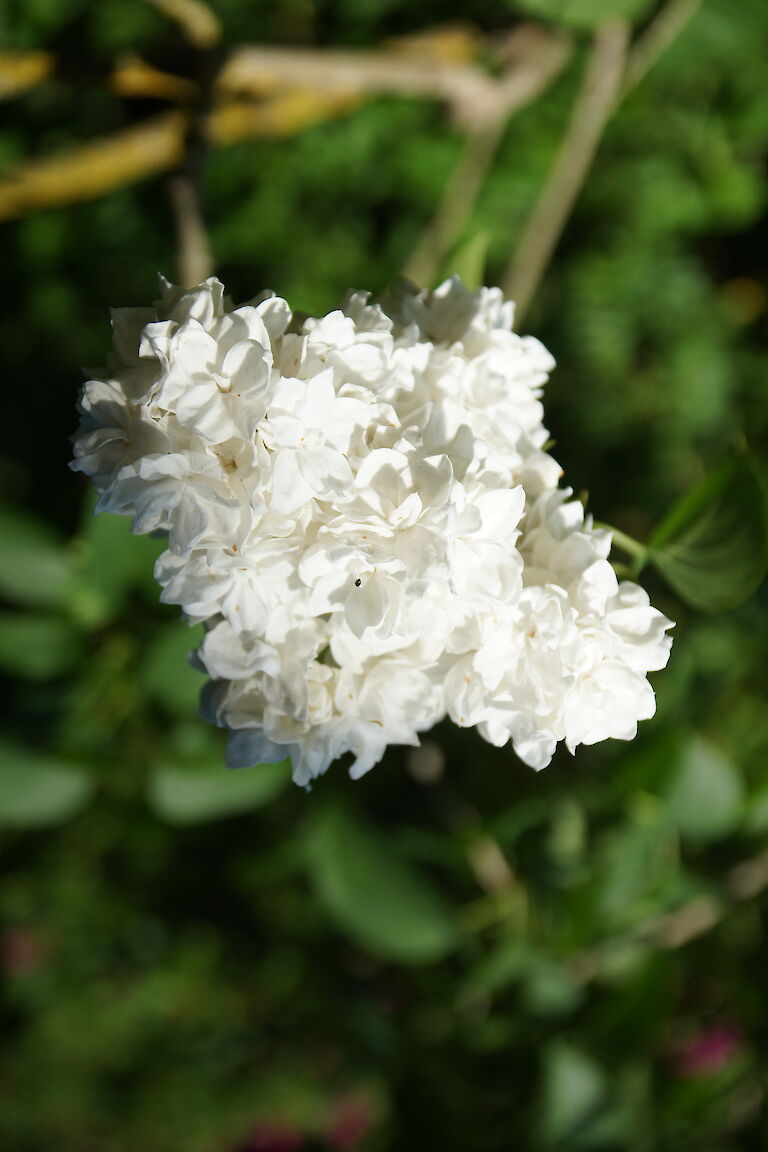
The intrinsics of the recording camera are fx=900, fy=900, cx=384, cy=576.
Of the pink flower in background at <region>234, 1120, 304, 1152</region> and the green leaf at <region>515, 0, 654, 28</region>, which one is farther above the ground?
the green leaf at <region>515, 0, 654, 28</region>

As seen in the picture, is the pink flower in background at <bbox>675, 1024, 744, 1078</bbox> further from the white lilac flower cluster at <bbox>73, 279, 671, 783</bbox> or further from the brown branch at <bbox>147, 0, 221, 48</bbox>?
the brown branch at <bbox>147, 0, 221, 48</bbox>

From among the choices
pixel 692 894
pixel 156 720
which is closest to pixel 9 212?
pixel 156 720

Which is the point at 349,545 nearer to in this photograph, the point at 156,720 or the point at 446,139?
the point at 156,720

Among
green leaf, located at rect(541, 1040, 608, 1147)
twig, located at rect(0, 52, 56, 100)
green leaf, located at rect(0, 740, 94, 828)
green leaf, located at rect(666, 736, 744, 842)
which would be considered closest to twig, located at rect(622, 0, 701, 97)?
twig, located at rect(0, 52, 56, 100)

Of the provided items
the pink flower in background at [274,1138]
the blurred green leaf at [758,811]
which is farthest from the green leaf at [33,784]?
the pink flower in background at [274,1138]

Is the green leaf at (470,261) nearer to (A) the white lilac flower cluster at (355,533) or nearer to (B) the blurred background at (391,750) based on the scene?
(B) the blurred background at (391,750)

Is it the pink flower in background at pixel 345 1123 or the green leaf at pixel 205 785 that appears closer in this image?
the green leaf at pixel 205 785

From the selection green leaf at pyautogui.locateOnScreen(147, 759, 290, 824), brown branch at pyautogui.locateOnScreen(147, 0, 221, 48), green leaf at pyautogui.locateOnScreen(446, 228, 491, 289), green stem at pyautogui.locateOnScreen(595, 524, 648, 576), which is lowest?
green leaf at pyautogui.locateOnScreen(147, 759, 290, 824)

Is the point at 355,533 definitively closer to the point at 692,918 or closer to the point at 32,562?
the point at 32,562
